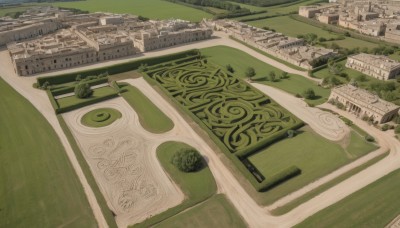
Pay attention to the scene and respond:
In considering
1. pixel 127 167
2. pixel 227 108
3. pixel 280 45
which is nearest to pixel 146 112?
pixel 227 108

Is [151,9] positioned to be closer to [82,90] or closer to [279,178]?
[82,90]

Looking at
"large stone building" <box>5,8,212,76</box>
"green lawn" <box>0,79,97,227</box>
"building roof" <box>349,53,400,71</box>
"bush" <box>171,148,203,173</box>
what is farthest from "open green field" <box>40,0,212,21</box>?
"bush" <box>171,148,203,173</box>

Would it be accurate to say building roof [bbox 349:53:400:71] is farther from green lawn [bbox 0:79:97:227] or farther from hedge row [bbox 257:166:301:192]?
green lawn [bbox 0:79:97:227]

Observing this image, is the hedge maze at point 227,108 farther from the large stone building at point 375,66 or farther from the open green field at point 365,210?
the large stone building at point 375,66

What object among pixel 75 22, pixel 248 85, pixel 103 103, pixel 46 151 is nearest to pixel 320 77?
pixel 248 85

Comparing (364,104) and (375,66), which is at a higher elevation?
(375,66)

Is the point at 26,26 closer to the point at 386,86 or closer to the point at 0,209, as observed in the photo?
the point at 0,209
